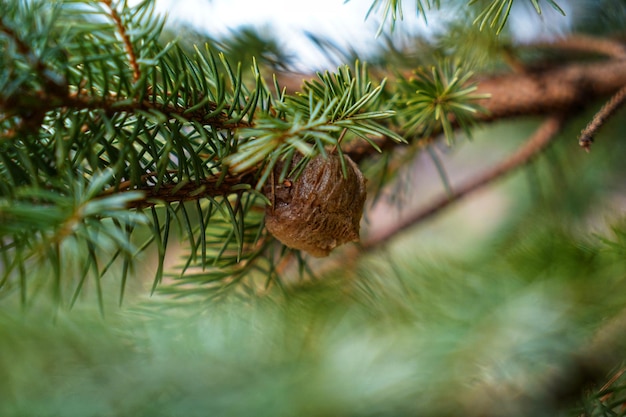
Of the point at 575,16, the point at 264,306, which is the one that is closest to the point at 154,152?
the point at 264,306

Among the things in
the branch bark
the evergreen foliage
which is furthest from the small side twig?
the branch bark

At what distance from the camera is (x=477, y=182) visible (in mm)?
478

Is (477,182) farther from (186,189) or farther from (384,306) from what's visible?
(186,189)

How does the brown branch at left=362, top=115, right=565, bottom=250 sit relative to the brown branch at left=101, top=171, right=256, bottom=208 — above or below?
above

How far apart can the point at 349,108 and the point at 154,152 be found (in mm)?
80

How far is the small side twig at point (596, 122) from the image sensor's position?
240mm

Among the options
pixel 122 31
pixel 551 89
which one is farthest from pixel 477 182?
pixel 122 31

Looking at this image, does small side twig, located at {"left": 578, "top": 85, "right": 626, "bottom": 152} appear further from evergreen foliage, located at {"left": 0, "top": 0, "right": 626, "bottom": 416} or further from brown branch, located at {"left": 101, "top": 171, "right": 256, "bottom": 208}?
brown branch, located at {"left": 101, "top": 171, "right": 256, "bottom": 208}

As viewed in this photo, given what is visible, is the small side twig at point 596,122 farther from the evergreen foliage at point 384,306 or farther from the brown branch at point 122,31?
the brown branch at point 122,31

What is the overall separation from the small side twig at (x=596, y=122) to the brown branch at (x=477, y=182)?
191 millimetres

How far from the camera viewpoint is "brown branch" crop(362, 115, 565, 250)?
0.47 m

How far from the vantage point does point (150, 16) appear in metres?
0.20

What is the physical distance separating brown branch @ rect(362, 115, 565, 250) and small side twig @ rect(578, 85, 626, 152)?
0.19 m

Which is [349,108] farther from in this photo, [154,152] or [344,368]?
[344,368]
